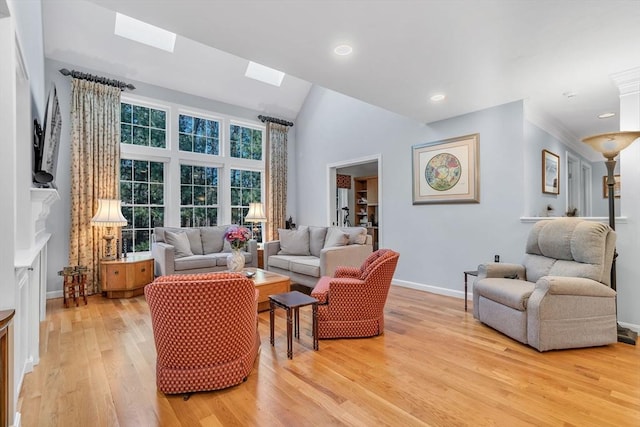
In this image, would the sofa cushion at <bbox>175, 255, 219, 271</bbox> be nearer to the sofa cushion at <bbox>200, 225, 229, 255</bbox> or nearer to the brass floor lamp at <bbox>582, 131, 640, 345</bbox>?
the sofa cushion at <bbox>200, 225, 229, 255</bbox>

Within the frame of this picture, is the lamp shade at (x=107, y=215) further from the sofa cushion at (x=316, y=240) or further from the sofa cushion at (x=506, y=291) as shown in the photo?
the sofa cushion at (x=506, y=291)

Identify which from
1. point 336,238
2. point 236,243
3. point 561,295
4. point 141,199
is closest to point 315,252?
point 336,238

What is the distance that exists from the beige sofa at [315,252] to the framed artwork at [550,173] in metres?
2.54

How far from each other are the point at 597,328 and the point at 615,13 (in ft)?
7.99

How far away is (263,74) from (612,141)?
5.34 meters

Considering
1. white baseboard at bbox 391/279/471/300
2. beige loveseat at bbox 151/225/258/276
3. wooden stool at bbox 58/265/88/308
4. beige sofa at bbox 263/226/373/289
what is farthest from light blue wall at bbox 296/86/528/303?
wooden stool at bbox 58/265/88/308

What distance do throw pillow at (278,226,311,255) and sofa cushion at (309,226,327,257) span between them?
2.6 inches

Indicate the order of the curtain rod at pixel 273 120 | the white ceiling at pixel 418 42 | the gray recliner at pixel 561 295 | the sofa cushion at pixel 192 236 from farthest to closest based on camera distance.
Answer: the curtain rod at pixel 273 120 → the sofa cushion at pixel 192 236 → the gray recliner at pixel 561 295 → the white ceiling at pixel 418 42

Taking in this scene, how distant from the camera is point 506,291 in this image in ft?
9.47

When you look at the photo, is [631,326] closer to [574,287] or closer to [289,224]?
[574,287]

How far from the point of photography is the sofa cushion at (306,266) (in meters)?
4.27

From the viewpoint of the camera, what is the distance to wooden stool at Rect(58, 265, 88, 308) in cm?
389

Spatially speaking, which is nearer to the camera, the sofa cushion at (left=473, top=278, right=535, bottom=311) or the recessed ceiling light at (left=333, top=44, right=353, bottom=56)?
the recessed ceiling light at (left=333, top=44, right=353, bottom=56)

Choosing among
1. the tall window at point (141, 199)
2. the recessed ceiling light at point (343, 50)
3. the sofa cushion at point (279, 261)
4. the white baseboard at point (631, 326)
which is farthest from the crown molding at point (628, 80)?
the tall window at point (141, 199)
